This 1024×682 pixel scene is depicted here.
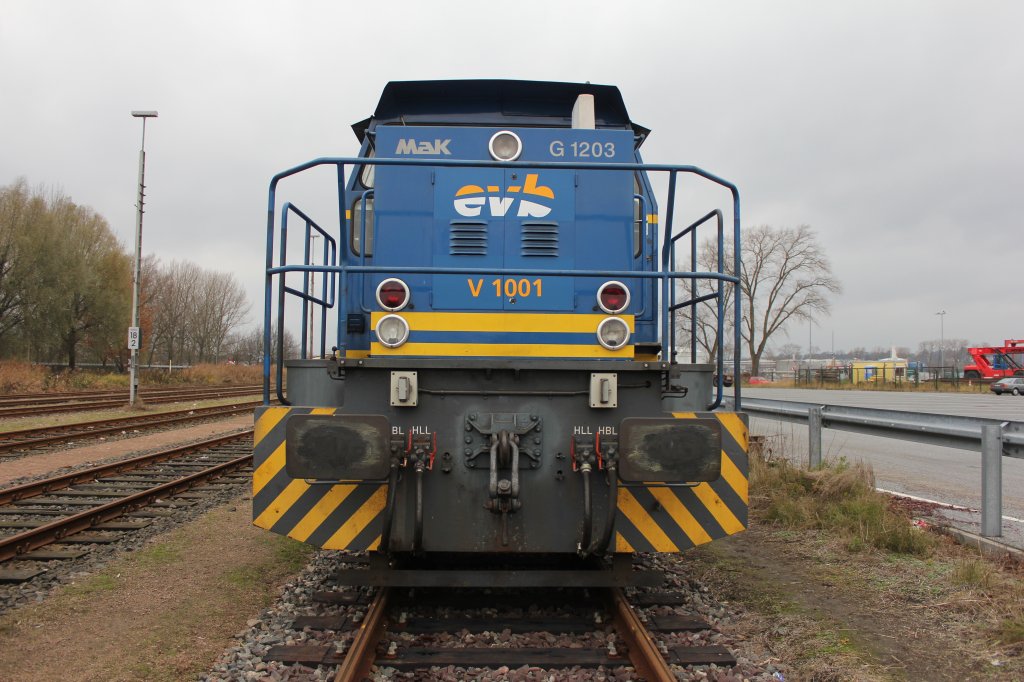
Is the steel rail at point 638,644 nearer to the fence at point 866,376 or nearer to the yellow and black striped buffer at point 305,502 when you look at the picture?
the yellow and black striped buffer at point 305,502

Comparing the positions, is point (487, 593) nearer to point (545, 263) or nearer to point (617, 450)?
point (617, 450)

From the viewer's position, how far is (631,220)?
169 inches

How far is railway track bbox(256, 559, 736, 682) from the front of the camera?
3035mm

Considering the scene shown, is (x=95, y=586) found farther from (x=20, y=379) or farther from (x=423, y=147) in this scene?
(x=20, y=379)

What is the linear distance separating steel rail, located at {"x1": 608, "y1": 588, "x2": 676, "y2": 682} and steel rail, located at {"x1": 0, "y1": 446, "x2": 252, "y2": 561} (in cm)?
432

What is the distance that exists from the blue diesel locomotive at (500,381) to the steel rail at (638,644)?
1.03 ft

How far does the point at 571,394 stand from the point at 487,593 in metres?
1.38

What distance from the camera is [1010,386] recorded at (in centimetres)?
3231

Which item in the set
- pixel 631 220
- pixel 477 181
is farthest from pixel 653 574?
pixel 477 181

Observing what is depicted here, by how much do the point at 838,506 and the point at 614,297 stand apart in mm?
3048

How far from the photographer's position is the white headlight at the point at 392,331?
361 cm

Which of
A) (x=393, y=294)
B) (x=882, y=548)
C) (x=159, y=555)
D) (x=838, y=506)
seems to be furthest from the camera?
(x=838, y=506)

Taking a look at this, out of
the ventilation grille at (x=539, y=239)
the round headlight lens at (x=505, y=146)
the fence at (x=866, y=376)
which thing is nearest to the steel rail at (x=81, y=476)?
the ventilation grille at (x=539, y=239)

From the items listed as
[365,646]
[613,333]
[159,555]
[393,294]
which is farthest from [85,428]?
[613,333]
